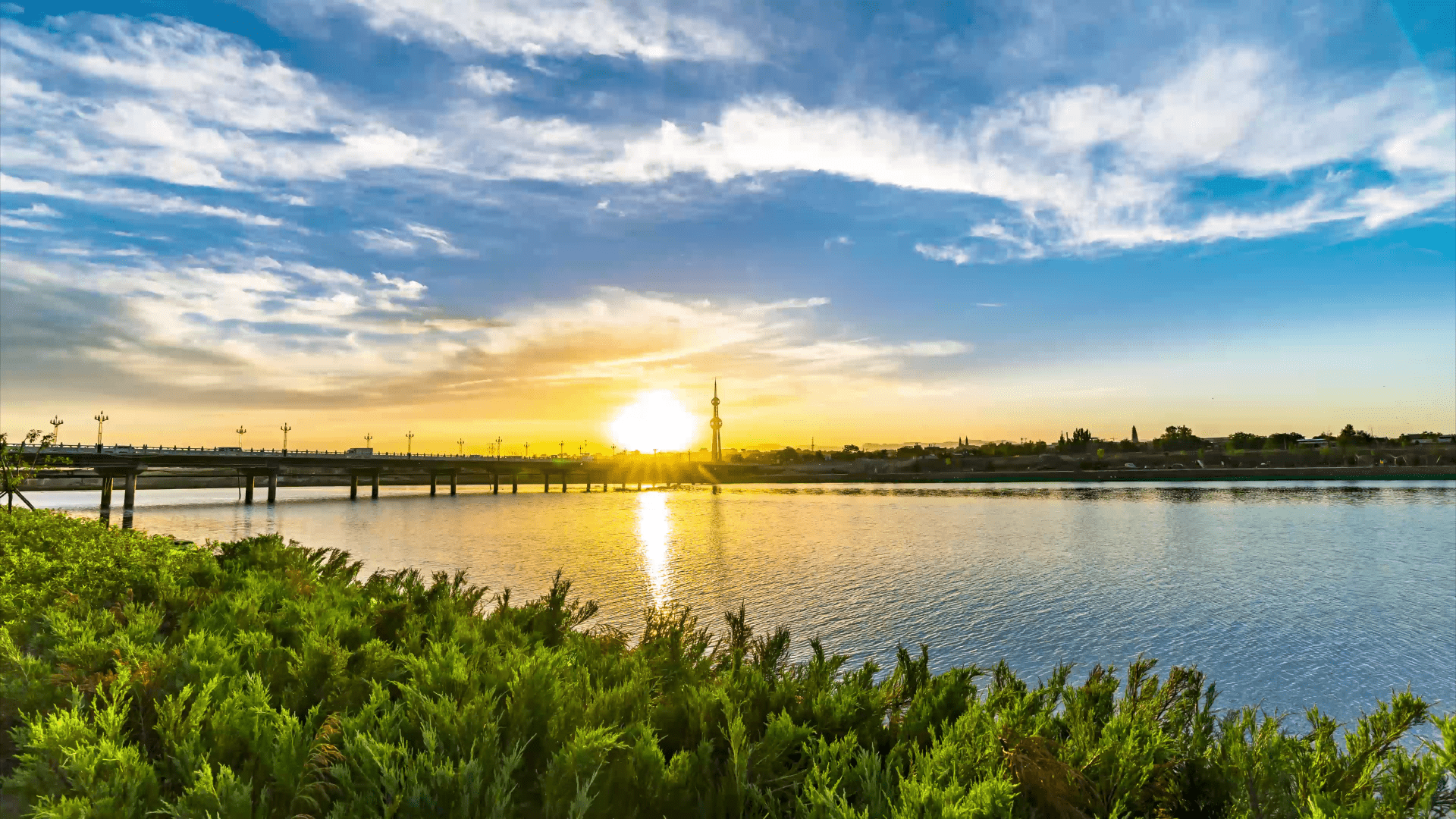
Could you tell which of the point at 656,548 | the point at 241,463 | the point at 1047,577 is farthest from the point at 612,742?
the point at 241,463

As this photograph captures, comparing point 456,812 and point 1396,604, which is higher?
point 456,812

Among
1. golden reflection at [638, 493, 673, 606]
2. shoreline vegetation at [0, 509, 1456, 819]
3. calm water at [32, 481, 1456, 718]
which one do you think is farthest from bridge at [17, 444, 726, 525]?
shoreline vegetation at [0, 509, 1456, 819]

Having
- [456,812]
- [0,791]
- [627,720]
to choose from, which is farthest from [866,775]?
[0,791]

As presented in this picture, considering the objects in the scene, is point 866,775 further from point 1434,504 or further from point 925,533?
point 1434,504

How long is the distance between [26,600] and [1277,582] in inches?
1639

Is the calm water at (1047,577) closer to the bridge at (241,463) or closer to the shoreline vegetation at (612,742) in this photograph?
the shoreline vegetation at (612,742)

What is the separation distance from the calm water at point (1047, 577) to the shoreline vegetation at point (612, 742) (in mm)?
8921

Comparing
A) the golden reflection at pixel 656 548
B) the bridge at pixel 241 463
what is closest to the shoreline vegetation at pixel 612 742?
the golden reflection at pixel 656 548

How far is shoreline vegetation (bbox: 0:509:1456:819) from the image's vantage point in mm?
4691

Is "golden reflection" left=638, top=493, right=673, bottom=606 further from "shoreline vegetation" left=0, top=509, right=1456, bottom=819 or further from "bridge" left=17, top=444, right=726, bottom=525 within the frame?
"bridge" left=17, top=444, right=726, bottom=525

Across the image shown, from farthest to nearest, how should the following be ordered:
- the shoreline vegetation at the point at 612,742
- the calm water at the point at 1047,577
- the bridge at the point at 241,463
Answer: the bridge at the point at 241,463
the calm water at the point at 1047,577
the shoreline vegetation at the point at 612,742

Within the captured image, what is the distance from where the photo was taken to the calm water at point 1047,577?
1959 cm

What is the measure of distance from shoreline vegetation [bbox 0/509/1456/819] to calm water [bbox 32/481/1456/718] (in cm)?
892

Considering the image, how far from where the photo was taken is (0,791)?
19.8 ft
